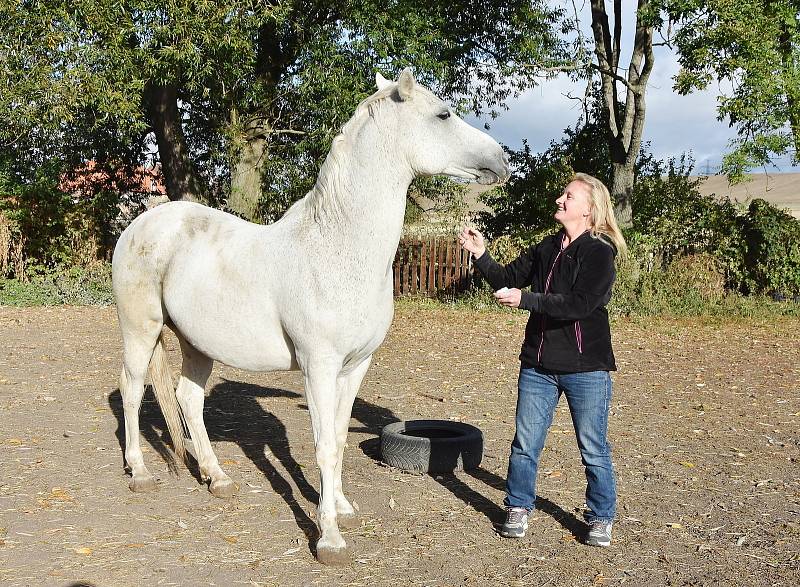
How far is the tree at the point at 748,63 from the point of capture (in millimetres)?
12477

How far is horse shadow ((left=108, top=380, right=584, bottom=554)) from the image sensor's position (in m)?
4.62

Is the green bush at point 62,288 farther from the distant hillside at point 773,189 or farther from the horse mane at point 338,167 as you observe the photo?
the distant hillside at point 773,189

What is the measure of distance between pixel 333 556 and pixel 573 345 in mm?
1647

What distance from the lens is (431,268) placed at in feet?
52.4

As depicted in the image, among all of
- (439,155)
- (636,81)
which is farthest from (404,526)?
(636,81)

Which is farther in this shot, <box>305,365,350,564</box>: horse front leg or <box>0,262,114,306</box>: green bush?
<box>0,262,114,306</box>: green bush

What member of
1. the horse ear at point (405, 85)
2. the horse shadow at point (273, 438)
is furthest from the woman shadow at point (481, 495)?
the horse ear at point (405, 85)

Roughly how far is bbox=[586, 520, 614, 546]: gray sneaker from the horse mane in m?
2.18

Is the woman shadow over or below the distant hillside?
below

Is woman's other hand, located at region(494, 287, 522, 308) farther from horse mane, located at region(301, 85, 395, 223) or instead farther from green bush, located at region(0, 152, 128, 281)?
green bush, located at region(0, 152, 128, 281)

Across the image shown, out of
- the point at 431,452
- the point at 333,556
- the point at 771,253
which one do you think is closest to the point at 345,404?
the point at 333,556

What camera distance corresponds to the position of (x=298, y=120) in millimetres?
15477

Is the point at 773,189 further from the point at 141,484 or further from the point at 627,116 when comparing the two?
the point at 141,484

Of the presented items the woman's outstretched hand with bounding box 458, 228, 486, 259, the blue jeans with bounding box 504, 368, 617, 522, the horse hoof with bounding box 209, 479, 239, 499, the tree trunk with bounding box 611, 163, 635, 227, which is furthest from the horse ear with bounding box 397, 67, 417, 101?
the tree trunk with bounding box 611, 163, 635, 227
